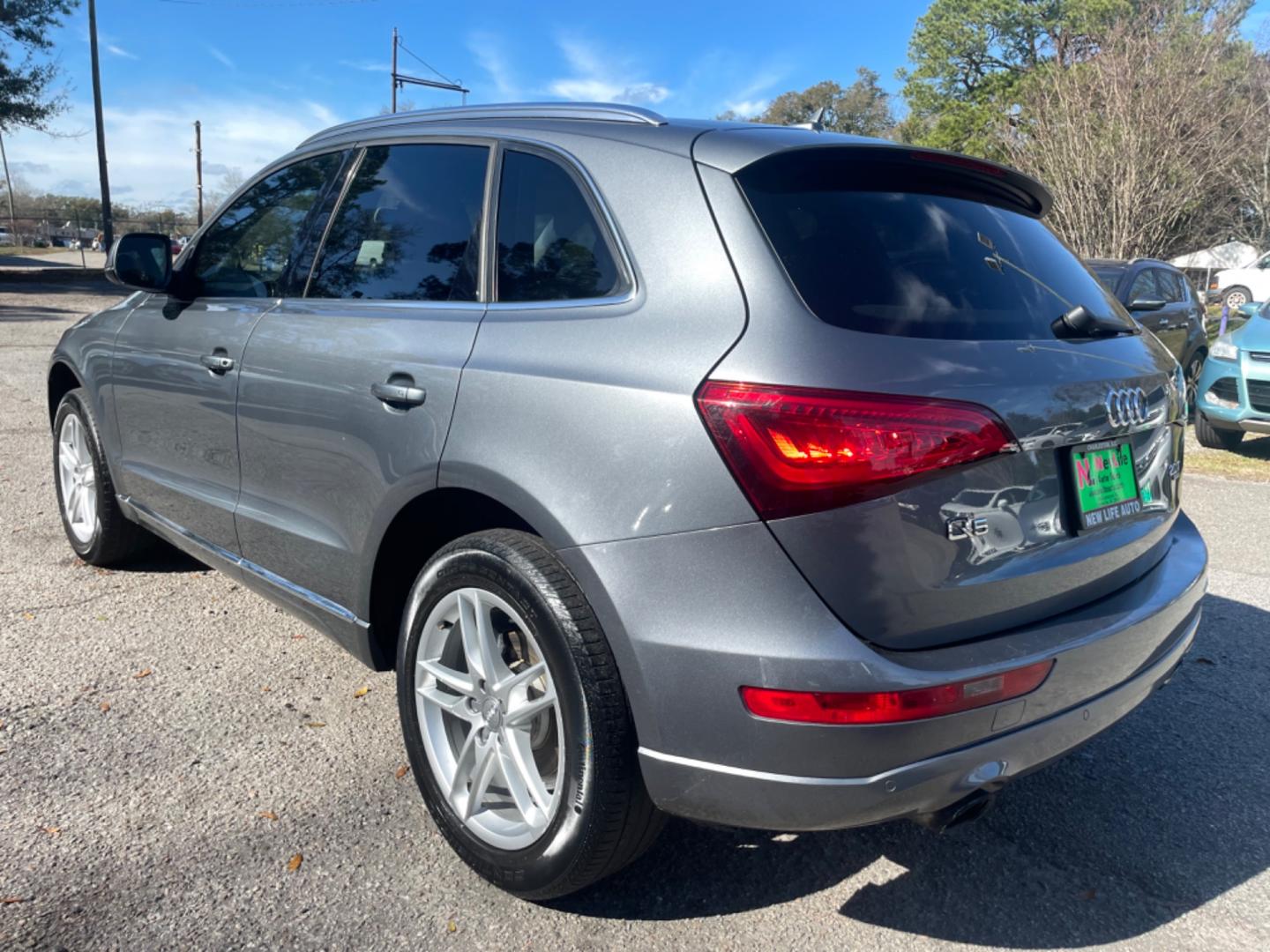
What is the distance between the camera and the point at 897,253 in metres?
2.19

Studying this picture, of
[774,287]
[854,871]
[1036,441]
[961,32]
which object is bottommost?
[854,871]

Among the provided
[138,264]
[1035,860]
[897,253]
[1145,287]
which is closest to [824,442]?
[897,253]

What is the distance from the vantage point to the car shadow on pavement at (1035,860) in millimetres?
2373

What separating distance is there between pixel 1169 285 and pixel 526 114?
10443 mm

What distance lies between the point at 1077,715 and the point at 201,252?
330 cm

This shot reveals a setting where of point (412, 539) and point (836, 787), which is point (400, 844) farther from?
point (836, 787)

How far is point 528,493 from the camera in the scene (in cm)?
215

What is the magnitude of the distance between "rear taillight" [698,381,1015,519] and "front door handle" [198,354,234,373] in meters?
2.00

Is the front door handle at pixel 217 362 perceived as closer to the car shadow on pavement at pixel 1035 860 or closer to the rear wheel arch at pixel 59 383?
the rear wheel arch at pixel 59 383

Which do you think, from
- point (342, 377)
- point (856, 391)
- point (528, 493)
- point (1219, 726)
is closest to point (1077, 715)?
point (856, 391)

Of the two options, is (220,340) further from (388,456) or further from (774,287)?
(774,287)

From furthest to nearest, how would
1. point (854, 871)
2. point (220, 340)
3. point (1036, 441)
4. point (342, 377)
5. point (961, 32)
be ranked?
point (961, 32)
point (220, 340)
point (342, 377)
point (854, 871)
point (1036, 441)

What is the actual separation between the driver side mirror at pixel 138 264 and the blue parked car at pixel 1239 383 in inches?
320

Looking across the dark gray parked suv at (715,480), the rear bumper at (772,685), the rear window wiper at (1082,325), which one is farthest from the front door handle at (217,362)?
the rear window wiper at (1082,325)
